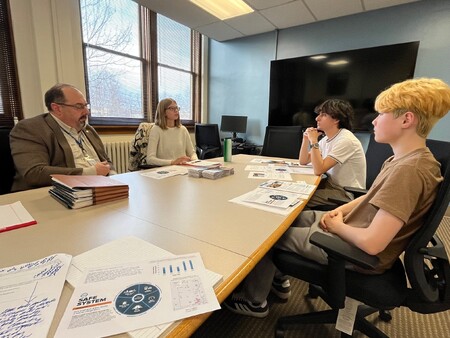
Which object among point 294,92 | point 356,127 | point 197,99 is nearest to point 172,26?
point 197,99

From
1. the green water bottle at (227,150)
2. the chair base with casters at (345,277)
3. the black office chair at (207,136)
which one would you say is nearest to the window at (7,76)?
the green water bottle at (227,150)

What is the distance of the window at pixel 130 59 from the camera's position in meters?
3.03

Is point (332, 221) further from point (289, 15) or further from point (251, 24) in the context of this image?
point (251, 24)

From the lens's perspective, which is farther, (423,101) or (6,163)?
(6,163)

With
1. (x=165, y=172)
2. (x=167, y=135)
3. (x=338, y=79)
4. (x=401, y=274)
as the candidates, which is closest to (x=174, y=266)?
(x=401, y=274)

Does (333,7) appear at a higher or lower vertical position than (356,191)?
higher

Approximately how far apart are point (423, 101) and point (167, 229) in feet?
3.25

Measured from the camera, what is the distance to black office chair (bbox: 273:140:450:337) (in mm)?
765

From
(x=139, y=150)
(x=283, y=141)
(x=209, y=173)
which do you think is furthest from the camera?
(x=283, y=141)

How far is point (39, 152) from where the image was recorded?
1.42 m

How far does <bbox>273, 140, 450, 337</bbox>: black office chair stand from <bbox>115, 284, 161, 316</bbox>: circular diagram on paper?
1.88ft

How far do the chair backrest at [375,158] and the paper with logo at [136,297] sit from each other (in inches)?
65.2

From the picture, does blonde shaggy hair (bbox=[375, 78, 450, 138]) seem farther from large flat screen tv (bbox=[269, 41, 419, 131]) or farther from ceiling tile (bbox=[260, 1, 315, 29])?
ceiling tile (bbox=[260, 1, 315, 29])

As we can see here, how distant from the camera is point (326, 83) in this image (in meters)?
3.45
